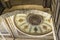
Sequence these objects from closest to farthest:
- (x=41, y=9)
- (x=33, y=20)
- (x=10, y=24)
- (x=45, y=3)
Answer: (x=45, y=3) → (x=41, y=9) → (x=10, y=24) → (x=33, y=20)

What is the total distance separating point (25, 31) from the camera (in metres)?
10.4

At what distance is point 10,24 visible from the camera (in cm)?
947

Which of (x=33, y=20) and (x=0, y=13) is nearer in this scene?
(x=0, y=13)

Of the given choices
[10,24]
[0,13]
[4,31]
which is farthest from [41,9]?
[4,31]

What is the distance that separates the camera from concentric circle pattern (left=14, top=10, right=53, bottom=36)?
10.1 m

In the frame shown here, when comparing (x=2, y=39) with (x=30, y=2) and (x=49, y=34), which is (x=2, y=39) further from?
(x=30, y=2)

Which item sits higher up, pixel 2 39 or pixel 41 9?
pixel 41 9

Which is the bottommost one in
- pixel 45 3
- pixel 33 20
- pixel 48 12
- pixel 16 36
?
pixel 16 36

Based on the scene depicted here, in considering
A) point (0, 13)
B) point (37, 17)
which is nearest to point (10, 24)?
point (37, 17)

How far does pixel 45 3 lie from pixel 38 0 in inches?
7.8

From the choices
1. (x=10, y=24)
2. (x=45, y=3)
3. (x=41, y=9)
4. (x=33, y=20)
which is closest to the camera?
(x=45, y=3)

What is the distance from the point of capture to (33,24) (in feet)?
34.0

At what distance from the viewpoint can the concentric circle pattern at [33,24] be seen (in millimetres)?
10068

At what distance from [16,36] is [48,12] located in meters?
5.67
